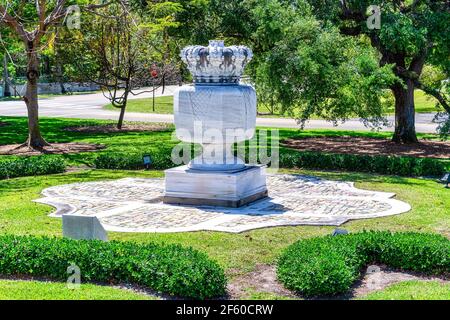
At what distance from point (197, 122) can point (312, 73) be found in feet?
20.8

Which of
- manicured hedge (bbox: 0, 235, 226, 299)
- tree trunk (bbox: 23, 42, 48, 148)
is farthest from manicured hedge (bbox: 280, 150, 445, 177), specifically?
manicured hedge (bbox: 0, 235, 226, 299)

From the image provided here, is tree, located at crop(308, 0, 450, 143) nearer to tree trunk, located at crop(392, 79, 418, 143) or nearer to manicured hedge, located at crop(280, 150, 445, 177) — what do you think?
tree trunk, located at crop(392, 79, 418, 143)

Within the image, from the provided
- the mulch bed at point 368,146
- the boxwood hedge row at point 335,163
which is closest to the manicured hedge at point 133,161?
the boxwood hedge row at point 335,163

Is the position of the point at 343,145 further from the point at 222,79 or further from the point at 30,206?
the point at 30,206

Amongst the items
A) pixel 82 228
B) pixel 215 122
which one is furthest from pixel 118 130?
pixel 82 228

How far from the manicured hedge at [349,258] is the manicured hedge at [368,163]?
835cm

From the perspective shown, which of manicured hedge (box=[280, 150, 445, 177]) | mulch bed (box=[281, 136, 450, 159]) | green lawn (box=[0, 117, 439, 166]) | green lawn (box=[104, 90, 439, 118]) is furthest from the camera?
green lawn (box=[104, 90, 439, 118])

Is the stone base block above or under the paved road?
under

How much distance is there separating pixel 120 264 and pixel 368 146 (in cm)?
1613

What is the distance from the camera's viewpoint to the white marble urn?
1362 centimetres

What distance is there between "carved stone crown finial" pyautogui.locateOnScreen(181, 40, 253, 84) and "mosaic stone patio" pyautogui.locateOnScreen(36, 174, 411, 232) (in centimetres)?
272

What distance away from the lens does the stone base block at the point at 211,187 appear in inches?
539

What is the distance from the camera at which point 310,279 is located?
8352 millimetres

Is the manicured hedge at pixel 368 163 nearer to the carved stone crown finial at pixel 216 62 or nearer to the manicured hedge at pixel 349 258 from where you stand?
the carved stone crown finial at pixel 216 62
